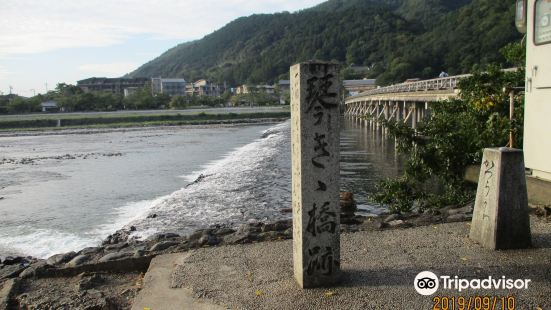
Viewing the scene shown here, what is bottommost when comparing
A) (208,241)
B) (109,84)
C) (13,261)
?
(13,261)

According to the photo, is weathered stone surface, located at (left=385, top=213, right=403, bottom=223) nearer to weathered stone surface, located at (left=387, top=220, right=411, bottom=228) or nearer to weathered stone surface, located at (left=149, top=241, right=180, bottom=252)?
weathered stone surface, located at (left=387, top=220, right=411, bottom=228)

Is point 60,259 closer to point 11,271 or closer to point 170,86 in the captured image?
point 11,271

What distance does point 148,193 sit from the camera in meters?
13.8

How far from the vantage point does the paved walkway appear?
12.6 feet

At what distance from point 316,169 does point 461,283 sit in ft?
5.55

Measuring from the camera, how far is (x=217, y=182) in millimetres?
14172

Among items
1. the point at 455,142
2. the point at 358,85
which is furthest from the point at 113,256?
the point at 358,85

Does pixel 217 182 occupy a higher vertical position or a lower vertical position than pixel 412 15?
lower

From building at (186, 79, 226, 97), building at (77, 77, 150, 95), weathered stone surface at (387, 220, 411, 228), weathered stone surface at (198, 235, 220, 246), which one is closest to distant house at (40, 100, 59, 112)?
building at (77, 77, 150, 95)

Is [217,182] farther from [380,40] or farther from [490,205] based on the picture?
[380,40]

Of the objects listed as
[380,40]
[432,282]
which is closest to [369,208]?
[432,282]

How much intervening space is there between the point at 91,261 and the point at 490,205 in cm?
502

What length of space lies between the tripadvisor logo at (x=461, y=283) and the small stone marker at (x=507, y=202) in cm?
82

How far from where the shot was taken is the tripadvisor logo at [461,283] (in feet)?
12.8
